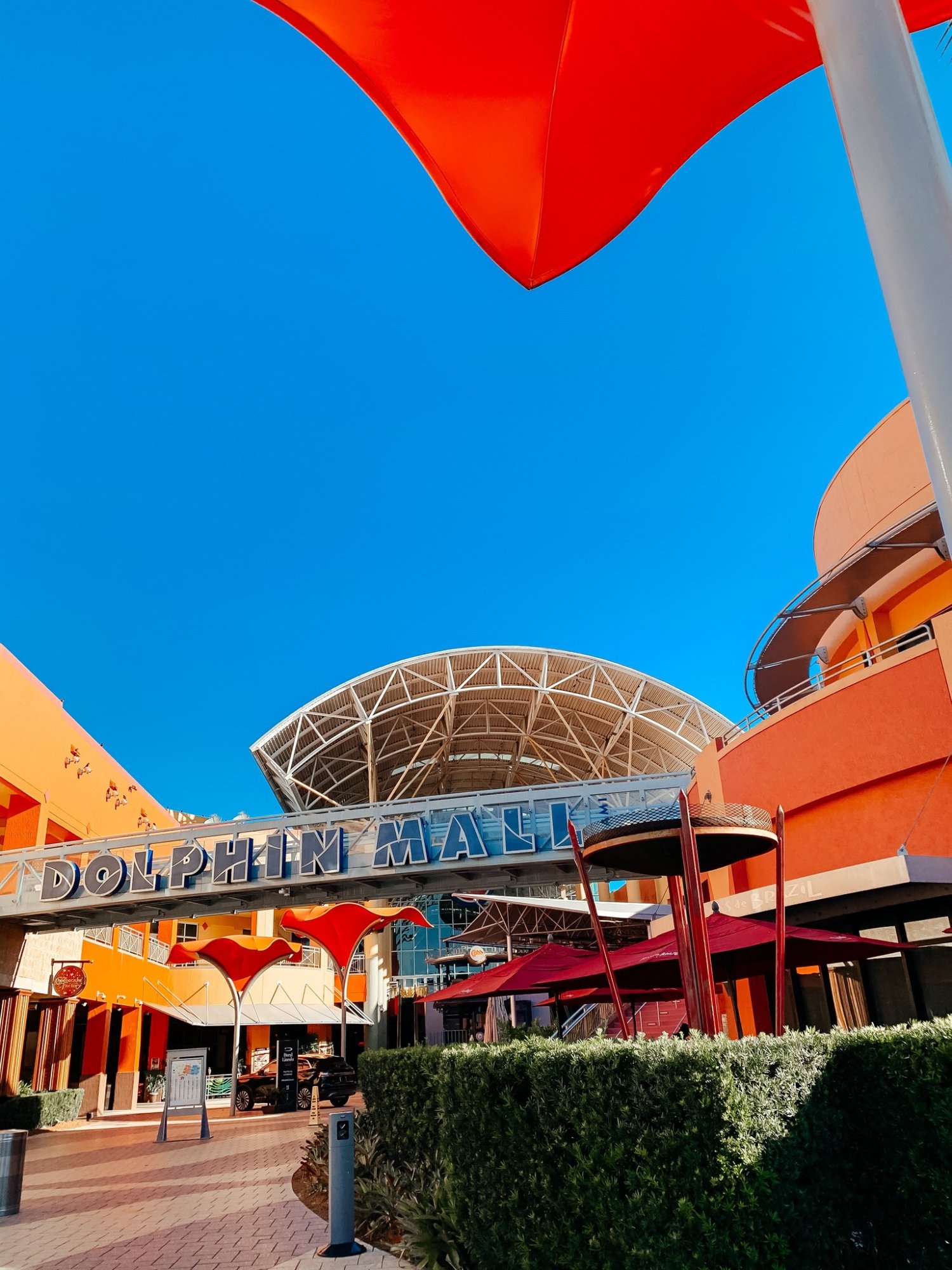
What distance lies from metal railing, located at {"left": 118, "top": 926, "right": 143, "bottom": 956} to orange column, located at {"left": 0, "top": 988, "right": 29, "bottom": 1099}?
714 cm

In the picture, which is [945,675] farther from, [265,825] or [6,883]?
[6,883]

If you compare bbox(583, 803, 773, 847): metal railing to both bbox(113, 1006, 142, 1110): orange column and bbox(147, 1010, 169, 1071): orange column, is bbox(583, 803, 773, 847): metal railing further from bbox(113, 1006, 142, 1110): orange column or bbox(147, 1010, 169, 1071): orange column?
Result: bbox(147, 1010, 169, 1071): orange column

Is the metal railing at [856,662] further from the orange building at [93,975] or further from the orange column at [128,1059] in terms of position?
the orange column at [128,1059]

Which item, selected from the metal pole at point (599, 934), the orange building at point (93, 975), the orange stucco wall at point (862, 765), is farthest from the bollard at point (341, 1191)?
the orange building at point (93, 975)

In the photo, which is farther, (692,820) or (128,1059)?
(128,1059)

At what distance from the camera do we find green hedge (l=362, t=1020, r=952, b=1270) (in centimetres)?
403

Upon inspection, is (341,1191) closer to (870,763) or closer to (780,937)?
(780,937)

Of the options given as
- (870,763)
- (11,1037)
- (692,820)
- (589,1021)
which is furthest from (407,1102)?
(11,1037)

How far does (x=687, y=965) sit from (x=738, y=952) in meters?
3.45

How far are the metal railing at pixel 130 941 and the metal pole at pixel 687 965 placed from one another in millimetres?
25628

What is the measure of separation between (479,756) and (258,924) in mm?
14605

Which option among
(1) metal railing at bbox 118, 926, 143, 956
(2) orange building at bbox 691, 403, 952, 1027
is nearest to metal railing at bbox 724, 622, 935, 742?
(2) orange building at bbox 691, 403, 952, 1027

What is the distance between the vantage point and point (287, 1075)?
73.9ft

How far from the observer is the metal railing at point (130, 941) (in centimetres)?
2825
